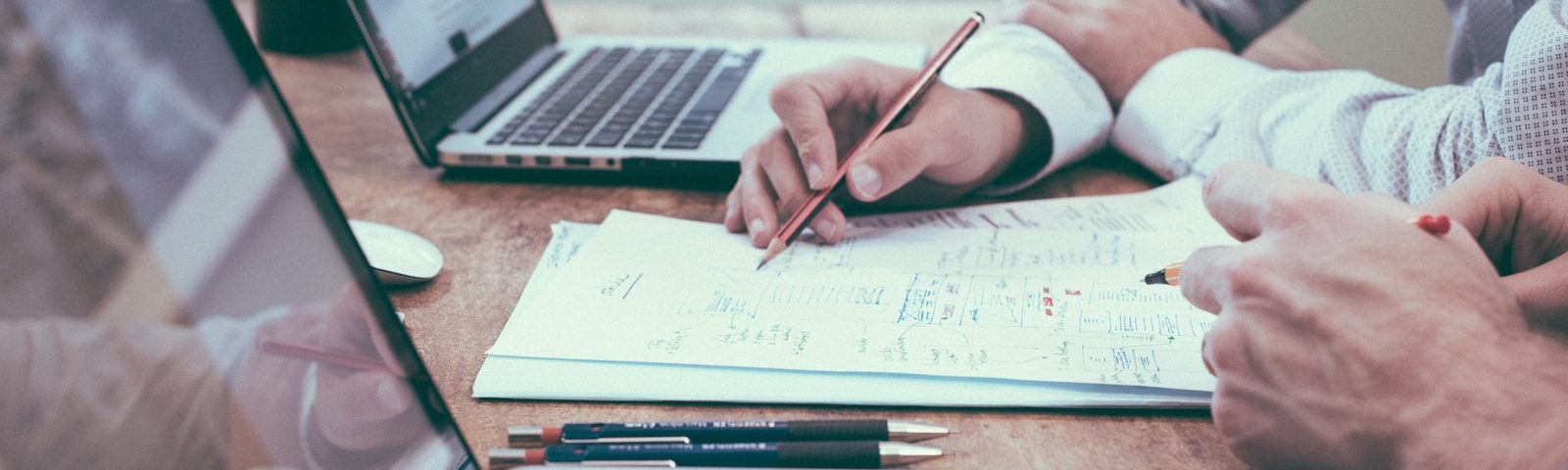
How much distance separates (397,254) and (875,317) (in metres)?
0.30

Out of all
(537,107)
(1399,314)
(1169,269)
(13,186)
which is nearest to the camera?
(13,186)

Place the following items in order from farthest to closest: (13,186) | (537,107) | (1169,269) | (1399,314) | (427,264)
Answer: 1. (537,107)
2. (427,264)
3. (1169,269)
4. (1399,314)
5. (13,186)

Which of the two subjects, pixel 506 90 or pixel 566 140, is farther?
pixel 506 90

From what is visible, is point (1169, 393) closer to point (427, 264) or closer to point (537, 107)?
point (427, 264)

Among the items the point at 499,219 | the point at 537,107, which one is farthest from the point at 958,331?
the point at 537,107

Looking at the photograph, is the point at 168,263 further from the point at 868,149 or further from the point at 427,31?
the point at 427,31

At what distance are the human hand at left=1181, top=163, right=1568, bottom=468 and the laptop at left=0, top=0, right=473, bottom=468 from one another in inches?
13.6

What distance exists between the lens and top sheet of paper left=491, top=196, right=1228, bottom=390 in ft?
1.59

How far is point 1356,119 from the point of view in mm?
656

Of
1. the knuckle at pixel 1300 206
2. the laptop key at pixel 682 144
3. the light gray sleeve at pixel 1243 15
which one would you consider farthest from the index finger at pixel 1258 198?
the light gray sleeve at pixel 1243 15

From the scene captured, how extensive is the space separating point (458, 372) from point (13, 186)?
261 mm

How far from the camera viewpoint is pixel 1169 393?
1.51 feet

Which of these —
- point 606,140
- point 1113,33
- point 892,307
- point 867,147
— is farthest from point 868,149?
point 1113,33

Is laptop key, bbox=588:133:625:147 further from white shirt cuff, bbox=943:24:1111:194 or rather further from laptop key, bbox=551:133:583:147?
white shirt cuff, bbox=943:24:1111:194
